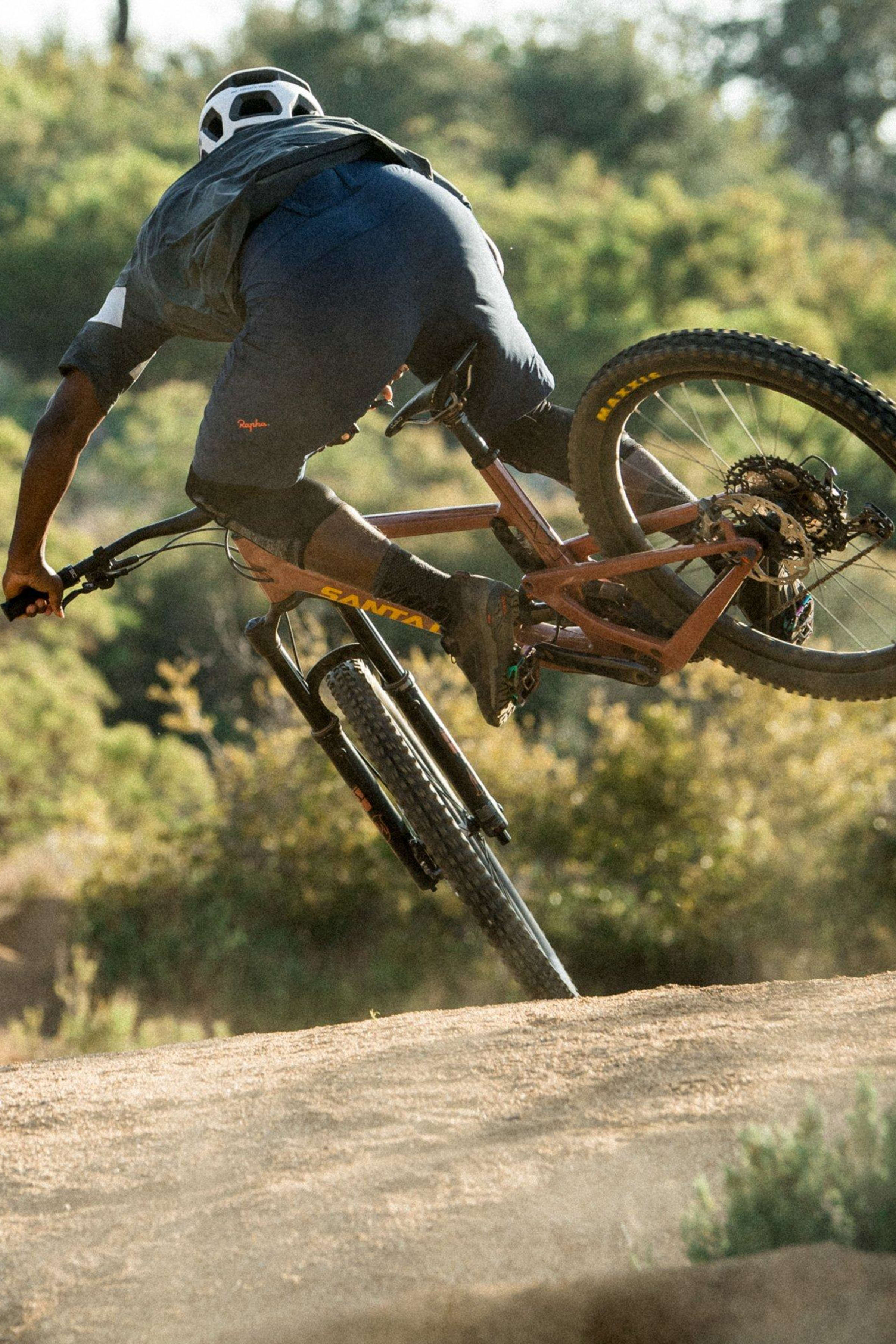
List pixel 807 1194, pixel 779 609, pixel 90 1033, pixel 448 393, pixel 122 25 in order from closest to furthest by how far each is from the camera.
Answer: pixel 807 1194
pixel 448 393
pixel 779 609
pixel 90 1033
pixel 122 25

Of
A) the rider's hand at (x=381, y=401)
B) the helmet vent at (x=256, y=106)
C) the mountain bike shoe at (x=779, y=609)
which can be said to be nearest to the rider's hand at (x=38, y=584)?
the rider's hand at (x=381, y=401)

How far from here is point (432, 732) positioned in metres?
3.73

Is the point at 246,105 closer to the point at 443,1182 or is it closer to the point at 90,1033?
the point at 443,1182

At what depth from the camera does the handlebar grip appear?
133 inches

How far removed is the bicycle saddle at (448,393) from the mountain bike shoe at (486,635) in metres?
0.36

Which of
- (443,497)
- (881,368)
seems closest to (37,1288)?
(443,497)

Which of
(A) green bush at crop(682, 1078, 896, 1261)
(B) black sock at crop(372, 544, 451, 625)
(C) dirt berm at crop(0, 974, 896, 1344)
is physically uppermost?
(B) black sock at crop(372, 544, 451, 625)

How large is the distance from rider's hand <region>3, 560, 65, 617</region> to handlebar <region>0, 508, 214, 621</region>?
0.04 ft

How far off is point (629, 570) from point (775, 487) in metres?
0.38

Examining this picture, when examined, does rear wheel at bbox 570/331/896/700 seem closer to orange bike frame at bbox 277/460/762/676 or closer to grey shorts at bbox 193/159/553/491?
orange bike frame at bbox 277/460/762/676

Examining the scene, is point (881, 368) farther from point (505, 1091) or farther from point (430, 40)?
point (505, 1091)

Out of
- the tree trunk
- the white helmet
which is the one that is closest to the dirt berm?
the white helmet

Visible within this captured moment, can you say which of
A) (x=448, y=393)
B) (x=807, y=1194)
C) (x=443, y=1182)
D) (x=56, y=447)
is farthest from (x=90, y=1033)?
(x=807, y=1194)

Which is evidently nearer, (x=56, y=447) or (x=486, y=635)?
(x=486, y=635)
